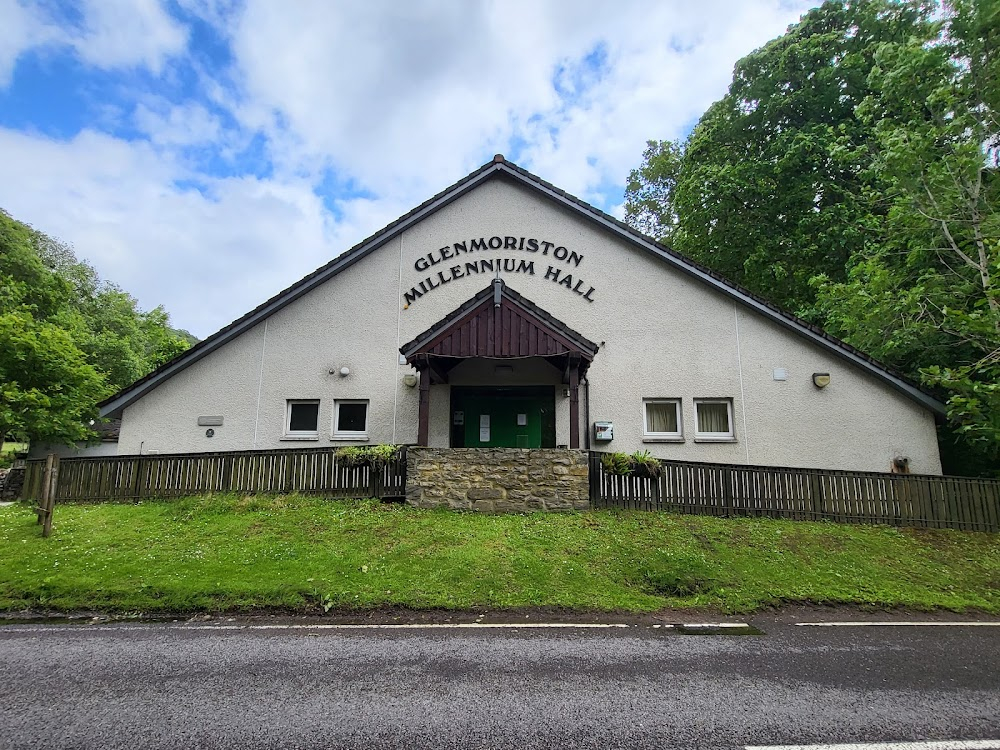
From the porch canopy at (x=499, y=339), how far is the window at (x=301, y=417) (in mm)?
3816

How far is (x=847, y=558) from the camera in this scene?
8055mm

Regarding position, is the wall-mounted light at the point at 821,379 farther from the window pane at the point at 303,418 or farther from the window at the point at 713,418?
the window pane at the point at 303,418

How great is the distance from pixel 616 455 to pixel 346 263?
8566 mm

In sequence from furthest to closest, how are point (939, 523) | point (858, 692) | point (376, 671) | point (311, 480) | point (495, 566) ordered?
point (311, 480) → point (939, 523) → point (495, 566) → point (376, 671) → point (858, 692)

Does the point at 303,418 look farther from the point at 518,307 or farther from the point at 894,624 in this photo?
the point at 894,624

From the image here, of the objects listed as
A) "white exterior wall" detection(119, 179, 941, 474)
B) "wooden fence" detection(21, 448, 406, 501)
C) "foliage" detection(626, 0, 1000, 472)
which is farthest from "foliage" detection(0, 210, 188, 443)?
"foliage" detection(626, 0, 1000, 472)

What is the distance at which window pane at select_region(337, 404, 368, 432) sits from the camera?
13.0 meters

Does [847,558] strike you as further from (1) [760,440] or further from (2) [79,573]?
(2) [79,573]

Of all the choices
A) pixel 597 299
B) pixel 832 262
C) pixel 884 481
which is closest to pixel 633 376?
pixel 597 299

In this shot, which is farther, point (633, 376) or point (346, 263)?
point (346, 263)

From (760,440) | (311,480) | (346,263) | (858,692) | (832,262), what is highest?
(832,262)

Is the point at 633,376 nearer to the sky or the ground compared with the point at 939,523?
nearer to the sky

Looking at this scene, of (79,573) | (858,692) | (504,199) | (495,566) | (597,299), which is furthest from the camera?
(504,199)

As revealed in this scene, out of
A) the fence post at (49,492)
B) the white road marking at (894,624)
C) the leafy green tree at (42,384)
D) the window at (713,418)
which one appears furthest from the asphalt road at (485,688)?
the leafy green tree at (42,384)
